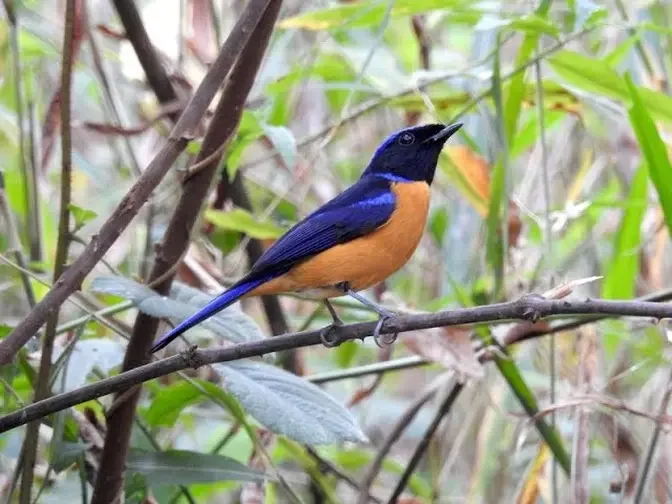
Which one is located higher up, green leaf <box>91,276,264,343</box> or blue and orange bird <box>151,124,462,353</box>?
blue and orange bird <box>151,124,462,353</box>

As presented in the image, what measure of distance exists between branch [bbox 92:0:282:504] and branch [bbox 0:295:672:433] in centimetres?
34

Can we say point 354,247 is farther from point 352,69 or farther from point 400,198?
point 352,69

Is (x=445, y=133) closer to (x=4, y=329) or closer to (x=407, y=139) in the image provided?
(x=407, y=139)

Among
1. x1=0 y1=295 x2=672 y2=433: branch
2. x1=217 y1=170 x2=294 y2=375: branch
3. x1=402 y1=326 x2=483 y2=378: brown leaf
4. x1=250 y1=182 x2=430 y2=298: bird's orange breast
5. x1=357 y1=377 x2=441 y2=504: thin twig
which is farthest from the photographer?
x1=217 y1=170 x2=294 y2=375: branch

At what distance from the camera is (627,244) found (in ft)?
8.33

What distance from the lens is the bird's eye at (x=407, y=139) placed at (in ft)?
8.27

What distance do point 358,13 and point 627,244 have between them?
962 millimetres

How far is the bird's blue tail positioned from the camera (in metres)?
1.74

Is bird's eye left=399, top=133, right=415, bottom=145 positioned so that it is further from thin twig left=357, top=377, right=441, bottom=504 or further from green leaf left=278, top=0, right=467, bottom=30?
thin twig left=357, top=377, right=441, bottom=504

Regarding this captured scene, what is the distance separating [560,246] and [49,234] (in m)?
1.90

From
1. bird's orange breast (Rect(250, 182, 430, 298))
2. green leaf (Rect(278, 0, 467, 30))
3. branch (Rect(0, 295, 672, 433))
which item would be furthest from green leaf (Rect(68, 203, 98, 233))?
green leaf (Rect(278, 0, 467, 30))

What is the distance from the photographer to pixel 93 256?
1609 millimetres

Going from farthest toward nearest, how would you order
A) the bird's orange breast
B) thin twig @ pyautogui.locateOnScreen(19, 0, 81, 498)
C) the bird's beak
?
the bird's beak → the bird's orange breast → thin twig @ pyautogui.locateOnScreen(19, 0, 81, 498)

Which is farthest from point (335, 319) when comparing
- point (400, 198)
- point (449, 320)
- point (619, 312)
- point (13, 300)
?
point (13, 300)
